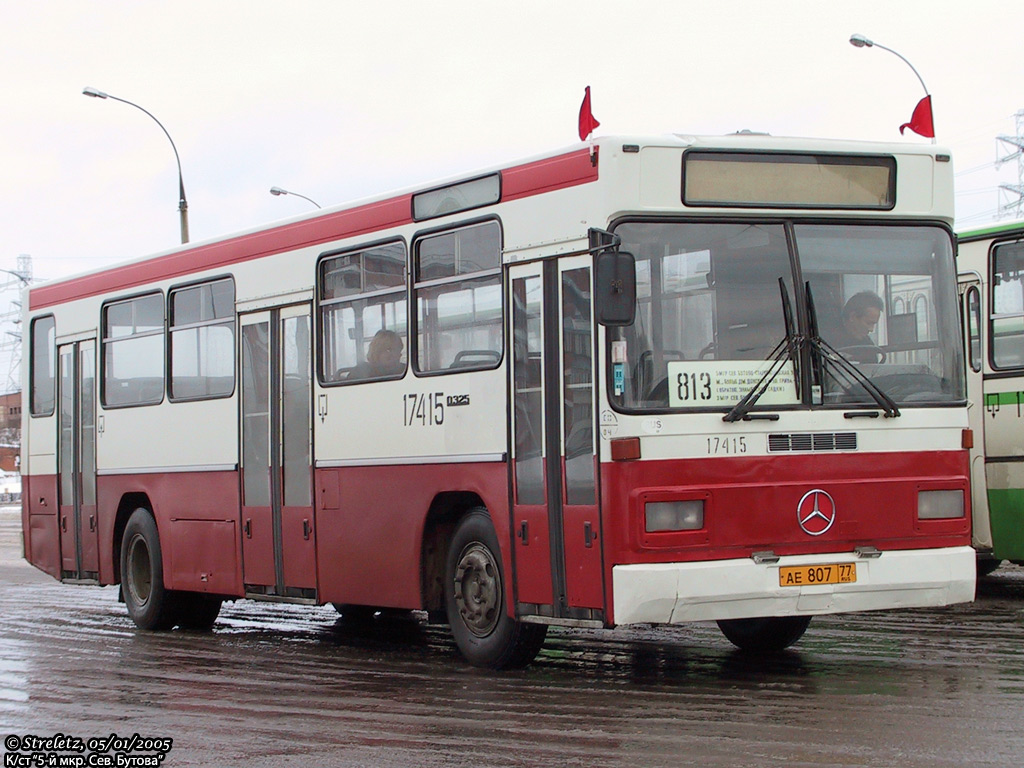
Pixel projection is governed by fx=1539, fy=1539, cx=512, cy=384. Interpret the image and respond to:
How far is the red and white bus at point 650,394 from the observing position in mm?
9117

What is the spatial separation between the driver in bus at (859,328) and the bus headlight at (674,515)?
137 cm

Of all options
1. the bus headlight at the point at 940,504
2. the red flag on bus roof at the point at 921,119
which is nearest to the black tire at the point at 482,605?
the bus headlight at the point at 940,504

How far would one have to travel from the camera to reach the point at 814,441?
932 centimetres

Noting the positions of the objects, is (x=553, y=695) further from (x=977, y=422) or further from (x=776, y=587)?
(x=977, y=422)

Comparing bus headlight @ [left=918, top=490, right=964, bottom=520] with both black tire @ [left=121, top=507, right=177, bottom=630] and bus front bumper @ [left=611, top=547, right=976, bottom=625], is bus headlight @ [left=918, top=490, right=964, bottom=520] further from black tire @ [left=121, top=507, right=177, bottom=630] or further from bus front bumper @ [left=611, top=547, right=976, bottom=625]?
black tire @ [left=121, top=507, right=177, bottom=630]

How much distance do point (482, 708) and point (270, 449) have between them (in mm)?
4451

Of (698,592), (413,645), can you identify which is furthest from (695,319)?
(413,645)

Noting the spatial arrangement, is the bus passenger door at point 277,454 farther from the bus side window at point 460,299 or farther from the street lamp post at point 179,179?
the street lamp post at point 179,179

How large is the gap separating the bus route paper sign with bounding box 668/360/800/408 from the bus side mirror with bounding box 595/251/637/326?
50cm

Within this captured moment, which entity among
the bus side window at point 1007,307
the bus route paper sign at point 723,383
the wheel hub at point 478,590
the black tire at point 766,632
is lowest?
the black tire at point 766,632

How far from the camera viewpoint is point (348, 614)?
14.8m

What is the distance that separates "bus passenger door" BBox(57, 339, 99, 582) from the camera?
1529cm

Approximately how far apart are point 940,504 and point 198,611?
7.59 meters

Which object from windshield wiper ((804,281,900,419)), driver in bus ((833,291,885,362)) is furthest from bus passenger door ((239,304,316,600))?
driver in bus ((833,291,885,362))
